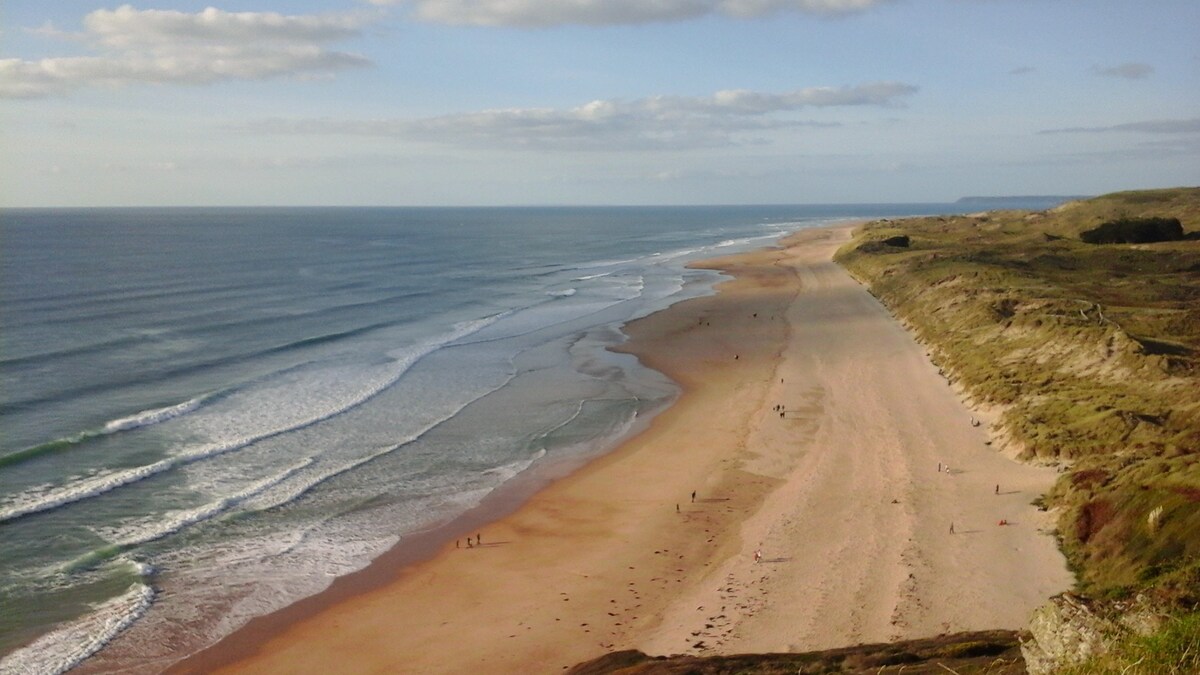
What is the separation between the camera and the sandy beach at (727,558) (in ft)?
61.8

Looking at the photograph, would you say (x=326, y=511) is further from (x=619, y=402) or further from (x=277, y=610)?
(x=619, y=402)

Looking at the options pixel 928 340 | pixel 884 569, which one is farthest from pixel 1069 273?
pixel 884 569

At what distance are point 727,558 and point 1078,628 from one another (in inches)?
526

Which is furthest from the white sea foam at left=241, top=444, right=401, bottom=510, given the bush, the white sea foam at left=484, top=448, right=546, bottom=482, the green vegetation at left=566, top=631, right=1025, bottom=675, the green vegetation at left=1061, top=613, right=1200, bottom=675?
the bush

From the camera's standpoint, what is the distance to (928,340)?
4859 centimetres

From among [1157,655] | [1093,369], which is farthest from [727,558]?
[1093,369]

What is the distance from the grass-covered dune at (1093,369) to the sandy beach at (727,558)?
1.40 meters

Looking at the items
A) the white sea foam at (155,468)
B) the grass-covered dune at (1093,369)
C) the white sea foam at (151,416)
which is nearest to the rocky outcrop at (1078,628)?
the grass-covered dune at (1093,369)

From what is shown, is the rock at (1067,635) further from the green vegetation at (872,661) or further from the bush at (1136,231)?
the bush at (1136,231)

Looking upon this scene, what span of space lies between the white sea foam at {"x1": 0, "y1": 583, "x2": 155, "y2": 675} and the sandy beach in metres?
2.40

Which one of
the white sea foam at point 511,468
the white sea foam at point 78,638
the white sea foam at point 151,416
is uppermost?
the white sea foam at point 151,416

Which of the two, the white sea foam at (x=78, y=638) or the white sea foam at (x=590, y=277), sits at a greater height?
the white sea foam at (x=590, y=277)

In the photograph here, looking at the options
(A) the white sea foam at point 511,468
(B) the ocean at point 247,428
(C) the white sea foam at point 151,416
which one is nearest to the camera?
(B) the ocean at point 247,428

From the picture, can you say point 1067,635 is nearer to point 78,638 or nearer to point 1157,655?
point 1157,655
